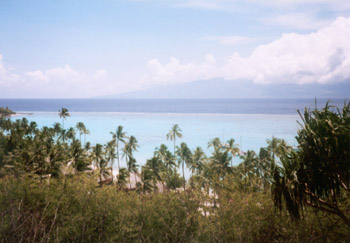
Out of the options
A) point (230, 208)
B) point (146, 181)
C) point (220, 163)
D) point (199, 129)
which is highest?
point (230, 208)

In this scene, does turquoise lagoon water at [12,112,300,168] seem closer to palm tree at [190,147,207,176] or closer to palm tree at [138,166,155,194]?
palm tree at [190,147,207,176]

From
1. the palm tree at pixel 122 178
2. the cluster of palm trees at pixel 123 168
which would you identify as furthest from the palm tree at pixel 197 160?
the palm tree at pixel 122 178

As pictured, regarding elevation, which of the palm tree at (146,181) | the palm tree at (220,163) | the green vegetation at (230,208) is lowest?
the palm tree at (146,181)

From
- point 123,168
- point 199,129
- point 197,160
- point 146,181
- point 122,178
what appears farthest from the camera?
point 199,129

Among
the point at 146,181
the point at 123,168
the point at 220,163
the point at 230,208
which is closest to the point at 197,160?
the point at 220,163

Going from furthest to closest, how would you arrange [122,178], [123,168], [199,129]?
[199,129], [123,168], [122,178]

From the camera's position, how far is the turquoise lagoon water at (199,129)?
208 ft

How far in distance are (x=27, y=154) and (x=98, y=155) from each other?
12298 millimetres

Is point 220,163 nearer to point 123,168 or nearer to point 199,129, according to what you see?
point 123,168

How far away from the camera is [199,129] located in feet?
263

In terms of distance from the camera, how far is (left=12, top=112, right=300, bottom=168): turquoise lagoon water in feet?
208

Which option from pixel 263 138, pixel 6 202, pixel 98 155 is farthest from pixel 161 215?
pixel 263 138

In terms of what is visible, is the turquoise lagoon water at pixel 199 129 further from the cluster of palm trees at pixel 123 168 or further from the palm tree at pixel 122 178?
the palm tree at pixel 122 178

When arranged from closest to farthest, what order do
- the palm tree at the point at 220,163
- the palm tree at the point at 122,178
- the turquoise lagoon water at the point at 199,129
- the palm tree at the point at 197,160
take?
the palm tree at the point at 122,178 < the palm tree at the point at 220,163 < the palm tree at the point at 197,160 < the turquoise lagoon water at the point at 199,129
